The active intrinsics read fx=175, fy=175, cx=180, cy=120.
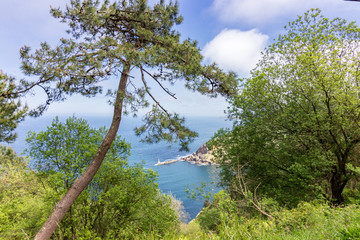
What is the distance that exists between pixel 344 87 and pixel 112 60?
699cm

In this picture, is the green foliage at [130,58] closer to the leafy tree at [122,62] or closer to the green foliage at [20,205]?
A: the leafy tree at [122,62]

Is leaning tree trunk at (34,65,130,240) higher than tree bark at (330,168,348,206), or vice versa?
leaning tree trunk at (34,65,130,240)

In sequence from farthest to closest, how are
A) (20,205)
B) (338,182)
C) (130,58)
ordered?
1. (20,205)
2. (338,182)
3. (130,58)

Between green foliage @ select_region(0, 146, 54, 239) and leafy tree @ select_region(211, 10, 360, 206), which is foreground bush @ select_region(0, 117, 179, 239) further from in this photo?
leafy tree @ select_region(211, 10, 360, 206)

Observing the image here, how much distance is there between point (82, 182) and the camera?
445 cm

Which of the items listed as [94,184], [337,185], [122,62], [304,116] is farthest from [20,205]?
[337,185]

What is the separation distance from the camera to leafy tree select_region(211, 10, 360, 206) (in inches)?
215

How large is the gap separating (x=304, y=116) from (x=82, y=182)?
7189 mm

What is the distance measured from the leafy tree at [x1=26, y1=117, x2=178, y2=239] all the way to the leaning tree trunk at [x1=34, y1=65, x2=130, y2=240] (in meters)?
1.47

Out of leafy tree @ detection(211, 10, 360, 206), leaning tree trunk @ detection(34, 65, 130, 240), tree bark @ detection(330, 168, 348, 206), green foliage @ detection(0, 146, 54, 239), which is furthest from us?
green foliage @ detection(0, 146, 54, 239)

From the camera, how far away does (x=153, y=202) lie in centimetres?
752

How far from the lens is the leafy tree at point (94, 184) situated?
19.6ft

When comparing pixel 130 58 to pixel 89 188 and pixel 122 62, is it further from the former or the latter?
pixel 89 188

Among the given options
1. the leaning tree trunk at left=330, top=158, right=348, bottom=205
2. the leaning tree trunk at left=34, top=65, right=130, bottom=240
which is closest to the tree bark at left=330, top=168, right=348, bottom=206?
the leaning tree trunk at left=330, top=158, right=348, bottom=205
